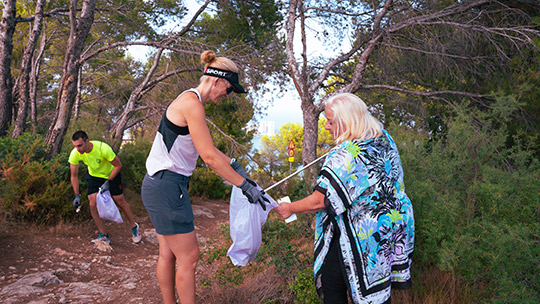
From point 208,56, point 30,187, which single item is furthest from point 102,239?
point 208,56

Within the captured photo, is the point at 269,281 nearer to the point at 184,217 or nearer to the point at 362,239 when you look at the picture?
the point at 184,217

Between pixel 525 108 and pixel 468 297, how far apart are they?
6059mm

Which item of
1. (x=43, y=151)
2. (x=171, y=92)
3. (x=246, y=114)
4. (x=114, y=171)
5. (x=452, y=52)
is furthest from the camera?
(x=171, y=92)

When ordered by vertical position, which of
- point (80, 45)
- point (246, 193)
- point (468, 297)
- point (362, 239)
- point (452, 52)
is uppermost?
point (80, 45)

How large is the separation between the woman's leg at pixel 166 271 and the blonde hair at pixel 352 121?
4.69ft

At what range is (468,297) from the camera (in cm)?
330

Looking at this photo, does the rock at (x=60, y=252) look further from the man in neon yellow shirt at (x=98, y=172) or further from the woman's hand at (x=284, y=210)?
the woman's hand at (x=284, y=210)

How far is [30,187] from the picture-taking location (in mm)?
6332

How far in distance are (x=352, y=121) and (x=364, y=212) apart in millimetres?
531

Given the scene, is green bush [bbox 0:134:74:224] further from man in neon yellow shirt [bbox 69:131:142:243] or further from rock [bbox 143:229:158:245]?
rock [bbox 143:229:158:245]

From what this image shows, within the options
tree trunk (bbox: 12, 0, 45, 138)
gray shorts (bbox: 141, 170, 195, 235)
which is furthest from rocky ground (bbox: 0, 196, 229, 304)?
tree trunk (bbox: 12, 0, 45, 138)

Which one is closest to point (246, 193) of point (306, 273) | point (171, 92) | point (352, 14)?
point (306, 273)

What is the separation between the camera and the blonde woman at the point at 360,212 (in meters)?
2.22

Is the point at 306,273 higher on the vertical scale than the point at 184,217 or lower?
lower
